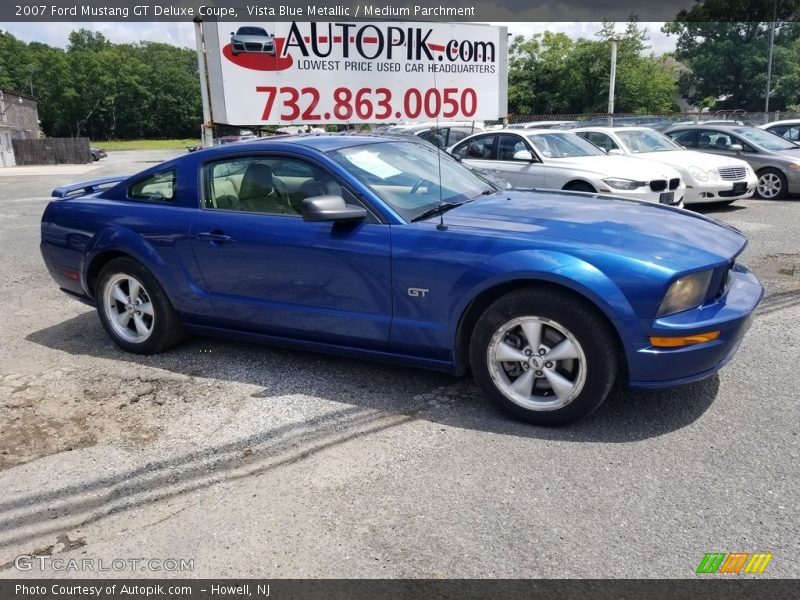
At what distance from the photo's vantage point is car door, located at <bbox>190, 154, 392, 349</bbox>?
158 inches

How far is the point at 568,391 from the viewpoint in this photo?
3.54 metres

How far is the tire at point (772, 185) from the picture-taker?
1252 centimetres

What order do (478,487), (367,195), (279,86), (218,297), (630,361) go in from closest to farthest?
(478,487)
(630,361)
(367,195)
(218,297)
(279,86)

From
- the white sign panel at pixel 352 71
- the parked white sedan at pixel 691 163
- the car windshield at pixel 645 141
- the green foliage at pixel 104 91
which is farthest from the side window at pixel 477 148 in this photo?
the green foliage at pixel 104 91

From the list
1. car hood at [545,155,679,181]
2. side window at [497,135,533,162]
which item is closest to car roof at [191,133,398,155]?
car hood at [545,155,679,181]

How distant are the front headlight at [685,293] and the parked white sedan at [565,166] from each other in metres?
6.04

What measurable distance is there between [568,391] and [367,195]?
160cm

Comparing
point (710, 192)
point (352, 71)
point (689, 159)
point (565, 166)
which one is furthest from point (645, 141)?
point (352, 71)

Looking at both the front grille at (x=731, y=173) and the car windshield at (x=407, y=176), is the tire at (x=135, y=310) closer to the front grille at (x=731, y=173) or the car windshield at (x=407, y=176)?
the car windshield at (x=407, y=176)

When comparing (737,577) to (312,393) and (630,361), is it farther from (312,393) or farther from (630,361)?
(312,393)

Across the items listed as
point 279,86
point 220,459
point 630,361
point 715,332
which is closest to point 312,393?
point 220,459

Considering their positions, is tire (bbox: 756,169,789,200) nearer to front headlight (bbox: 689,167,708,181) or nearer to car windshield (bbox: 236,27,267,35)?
front headlight (bbox: 689,167,708,181)

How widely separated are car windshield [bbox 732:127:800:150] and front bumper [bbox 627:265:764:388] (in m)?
10.9

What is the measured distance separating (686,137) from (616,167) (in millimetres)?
4966
